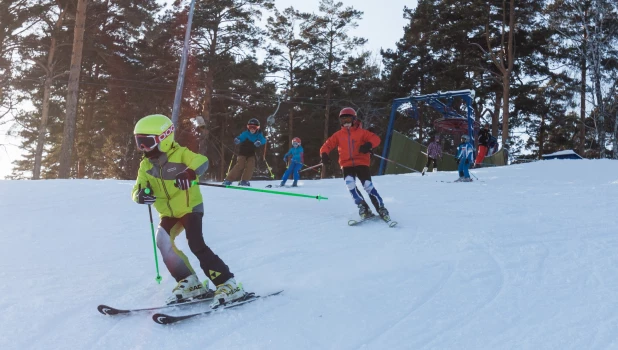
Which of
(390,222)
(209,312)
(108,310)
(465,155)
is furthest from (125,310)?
(465,155)

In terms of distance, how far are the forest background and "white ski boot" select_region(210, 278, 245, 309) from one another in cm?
1488

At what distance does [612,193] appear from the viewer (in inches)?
373

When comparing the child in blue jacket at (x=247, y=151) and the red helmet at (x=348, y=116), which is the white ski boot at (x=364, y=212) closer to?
the red helmet at (x=348, y=116)

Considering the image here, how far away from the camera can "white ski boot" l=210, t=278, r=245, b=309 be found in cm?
399

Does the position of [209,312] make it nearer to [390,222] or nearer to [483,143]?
[390,222]

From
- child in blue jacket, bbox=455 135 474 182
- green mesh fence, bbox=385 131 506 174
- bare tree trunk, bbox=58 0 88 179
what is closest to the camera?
child in blue jacket, bbox=455 135 474 182

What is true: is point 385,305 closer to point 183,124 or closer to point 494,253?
point 494,253

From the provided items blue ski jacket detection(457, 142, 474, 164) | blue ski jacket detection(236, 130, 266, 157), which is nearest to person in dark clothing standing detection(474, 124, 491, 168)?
blue ski jacket detection(457, 142, 474, 164)

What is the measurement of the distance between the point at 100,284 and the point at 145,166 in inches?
51.4

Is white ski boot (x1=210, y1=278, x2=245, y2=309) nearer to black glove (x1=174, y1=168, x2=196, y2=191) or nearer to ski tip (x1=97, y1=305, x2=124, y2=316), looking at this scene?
ski tip (x1=97, y1=305, x2=124, y2=316)

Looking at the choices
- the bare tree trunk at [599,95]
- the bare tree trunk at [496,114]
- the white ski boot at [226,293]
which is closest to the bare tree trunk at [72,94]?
the white ski boot at [226,293]

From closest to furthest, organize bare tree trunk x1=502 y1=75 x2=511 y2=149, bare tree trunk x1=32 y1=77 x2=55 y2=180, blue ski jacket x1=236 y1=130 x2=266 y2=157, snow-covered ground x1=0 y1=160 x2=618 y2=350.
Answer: snow-covered ground x1=0 y1=160 x2=618 y2=350, blue ski jacket x1=236 y1=130 x2=266 y2=157, bare tree trunk x1=32 y1=77 x2=55 y2=180, bare tree trunk x1=502 y1=75 x2=511 y2=149

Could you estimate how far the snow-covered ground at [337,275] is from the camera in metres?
3.47

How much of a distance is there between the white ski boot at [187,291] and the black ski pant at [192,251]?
0.18ft
